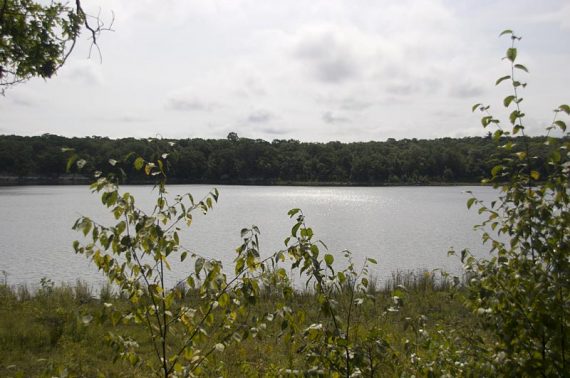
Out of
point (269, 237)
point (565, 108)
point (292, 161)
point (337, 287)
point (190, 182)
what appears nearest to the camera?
point (565, 108)

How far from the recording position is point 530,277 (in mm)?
3096

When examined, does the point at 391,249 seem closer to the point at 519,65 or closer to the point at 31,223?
the point at 519,65

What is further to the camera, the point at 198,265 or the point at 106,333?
the point at 106,333

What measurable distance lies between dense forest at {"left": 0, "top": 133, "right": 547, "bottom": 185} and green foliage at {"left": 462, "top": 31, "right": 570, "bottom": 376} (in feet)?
358

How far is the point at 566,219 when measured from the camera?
3.10m

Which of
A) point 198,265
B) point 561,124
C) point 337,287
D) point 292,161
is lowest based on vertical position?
point 337,287

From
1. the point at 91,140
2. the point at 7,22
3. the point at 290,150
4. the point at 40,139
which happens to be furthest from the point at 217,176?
the point at 7,22

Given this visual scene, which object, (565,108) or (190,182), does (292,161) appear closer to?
(190,182)

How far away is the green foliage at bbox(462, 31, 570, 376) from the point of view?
293 cm

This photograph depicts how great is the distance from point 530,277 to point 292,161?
12742 centimetres

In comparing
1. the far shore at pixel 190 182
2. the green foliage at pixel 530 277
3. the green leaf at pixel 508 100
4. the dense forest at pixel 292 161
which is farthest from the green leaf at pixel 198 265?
the dense forest at pixel 292 161

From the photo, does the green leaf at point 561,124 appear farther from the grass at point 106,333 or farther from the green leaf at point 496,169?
the grass at point 106,333

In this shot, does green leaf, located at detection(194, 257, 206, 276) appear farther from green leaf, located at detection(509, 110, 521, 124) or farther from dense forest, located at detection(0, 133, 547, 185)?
dense forest, located at detection(0, 133, 547, 185)

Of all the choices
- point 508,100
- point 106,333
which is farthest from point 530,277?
point 106,333
